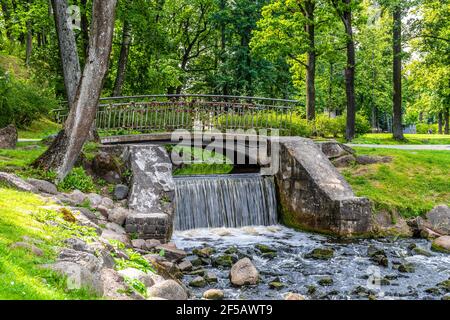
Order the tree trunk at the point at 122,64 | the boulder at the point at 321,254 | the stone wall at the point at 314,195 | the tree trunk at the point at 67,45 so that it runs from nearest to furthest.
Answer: the boulder at the point at 321,254 < the stone wall at the point at 314,195 < the tree trunk at the point at 67,45 < the tree trunk at the point at 122,64

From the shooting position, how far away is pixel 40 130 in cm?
2131

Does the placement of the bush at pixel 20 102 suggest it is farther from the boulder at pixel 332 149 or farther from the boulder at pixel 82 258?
the boulder at pixel 82 258

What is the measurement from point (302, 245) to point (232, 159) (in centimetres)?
1030

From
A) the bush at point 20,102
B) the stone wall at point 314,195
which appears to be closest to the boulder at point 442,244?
the stone wall at point 314,195

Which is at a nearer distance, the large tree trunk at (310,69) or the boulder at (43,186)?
the boulder at (43,186)

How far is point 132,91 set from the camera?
2650 centimetres

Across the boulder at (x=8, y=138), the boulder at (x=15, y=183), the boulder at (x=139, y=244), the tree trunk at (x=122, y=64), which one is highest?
the tree trunk at (x=122, y=64)

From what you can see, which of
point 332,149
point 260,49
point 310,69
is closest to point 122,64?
point 260,49

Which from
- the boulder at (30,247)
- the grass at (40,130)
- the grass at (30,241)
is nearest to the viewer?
the grass at (30,241)

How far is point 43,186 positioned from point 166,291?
5452 mm

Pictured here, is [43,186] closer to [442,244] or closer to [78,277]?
[78,277]

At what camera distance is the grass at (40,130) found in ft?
64.3

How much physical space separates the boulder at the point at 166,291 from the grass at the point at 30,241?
4.68 ft
